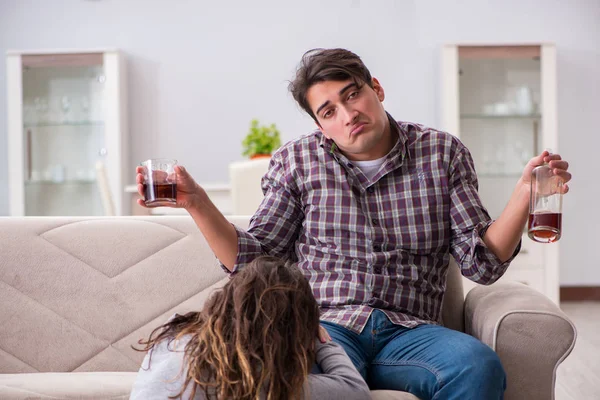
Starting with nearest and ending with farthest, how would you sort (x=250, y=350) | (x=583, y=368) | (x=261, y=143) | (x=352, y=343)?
1. (x=250, y=350)
2. (x=352, y=343)
3. (x=583, y=368)
4. (x=261, y=143)

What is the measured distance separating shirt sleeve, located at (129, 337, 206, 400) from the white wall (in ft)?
12.7

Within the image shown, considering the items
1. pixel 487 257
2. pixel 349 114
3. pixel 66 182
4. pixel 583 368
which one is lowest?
pixel 583 368

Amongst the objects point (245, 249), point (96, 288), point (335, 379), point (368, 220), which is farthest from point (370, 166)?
point (96, 288)

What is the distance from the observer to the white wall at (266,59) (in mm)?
5016

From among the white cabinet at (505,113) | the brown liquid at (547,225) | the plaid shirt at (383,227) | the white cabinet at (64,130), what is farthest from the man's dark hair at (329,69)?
the white cabinet at (64,130)

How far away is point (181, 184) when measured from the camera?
1.49 m

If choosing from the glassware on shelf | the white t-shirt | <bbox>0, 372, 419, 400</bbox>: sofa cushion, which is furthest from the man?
the glassware on shelf

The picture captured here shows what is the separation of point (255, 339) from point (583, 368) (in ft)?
7.76

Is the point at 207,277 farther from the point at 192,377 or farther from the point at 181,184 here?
the point at 192,377

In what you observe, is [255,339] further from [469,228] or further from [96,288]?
[96,288]

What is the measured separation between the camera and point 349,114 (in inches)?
65.4

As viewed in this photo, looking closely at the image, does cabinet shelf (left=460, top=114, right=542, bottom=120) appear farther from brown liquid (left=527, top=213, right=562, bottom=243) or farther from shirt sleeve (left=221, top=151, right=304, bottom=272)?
brown liquid (left=527, top=213, right=562, bottom=243)

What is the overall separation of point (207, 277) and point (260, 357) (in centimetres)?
76

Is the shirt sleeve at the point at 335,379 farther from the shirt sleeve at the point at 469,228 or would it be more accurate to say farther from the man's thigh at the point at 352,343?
the shirt sleeve at the point at 469,228
